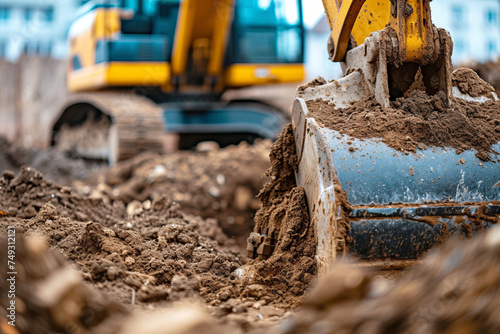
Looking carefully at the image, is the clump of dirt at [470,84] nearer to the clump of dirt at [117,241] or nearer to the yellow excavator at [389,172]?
the yellow excavator at [389,172]

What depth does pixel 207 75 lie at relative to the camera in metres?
7.13

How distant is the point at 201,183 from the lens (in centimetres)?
525

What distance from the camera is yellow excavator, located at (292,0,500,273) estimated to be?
6.30ft

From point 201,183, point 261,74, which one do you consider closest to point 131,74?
point 261,74

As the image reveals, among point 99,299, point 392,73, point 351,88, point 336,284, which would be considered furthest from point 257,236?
point 336,284

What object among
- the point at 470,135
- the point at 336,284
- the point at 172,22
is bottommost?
the point at 336,284

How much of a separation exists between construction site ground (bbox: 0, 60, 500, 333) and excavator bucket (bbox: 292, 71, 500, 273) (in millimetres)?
66

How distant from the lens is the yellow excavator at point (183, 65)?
6.61m

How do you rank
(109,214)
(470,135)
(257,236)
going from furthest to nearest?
(109,214) < (257,236) < (470,135)

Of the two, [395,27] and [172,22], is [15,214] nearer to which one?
[395,27]

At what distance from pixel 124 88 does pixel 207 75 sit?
44.4 inches

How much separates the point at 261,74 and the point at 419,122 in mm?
5176

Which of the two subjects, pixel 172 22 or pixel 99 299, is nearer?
pixel 99 299

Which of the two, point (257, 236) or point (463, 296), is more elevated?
point (463, 296)
